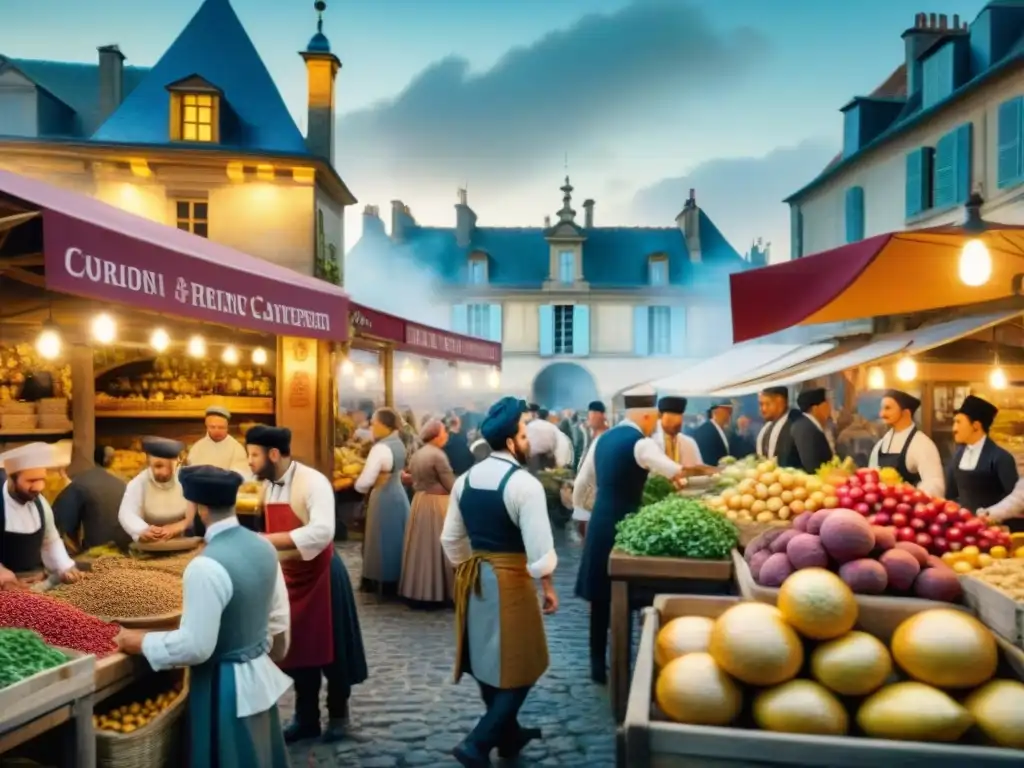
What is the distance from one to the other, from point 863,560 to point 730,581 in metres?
1.59

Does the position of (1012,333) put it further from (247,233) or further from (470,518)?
(247,233)

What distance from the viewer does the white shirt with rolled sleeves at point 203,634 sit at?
3381mm

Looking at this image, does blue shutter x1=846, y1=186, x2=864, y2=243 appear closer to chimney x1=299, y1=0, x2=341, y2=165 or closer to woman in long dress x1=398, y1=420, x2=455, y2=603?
chimney x1=299, y1=0, x2=341, y2=165

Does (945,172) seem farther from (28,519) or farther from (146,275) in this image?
(28,519)

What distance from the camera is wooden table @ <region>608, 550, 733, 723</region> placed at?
16.5 ft

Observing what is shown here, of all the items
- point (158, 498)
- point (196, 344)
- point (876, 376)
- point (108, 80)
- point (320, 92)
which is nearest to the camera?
point (158, 498)

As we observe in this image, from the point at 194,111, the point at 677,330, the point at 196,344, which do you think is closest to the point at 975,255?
the point at 196,344

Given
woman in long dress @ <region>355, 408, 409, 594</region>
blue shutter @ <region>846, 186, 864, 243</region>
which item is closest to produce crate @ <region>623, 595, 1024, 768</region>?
woman in long dress @ <region>355, 408, 409, 594</region>

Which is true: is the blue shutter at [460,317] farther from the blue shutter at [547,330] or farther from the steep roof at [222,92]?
the steep roof at [222,92]

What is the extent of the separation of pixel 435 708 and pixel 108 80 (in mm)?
17253

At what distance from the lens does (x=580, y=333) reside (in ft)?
117

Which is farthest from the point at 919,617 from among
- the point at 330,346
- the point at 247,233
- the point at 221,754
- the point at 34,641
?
the point at 247,233

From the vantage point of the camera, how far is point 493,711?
15.0 feet

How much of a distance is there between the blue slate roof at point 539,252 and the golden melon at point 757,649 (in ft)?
109
